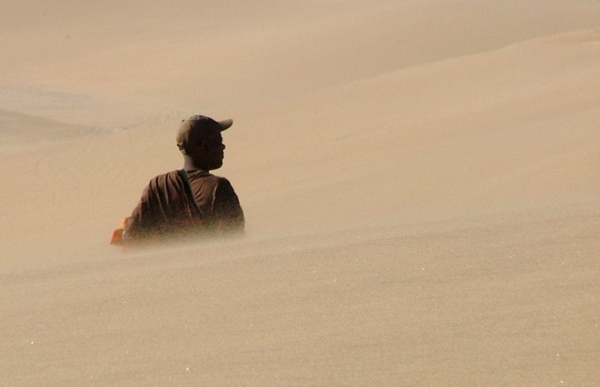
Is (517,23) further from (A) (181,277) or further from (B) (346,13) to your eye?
(A) (181,277)

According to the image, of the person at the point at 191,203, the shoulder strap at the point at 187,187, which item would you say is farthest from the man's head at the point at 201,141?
the shoulder strap at the point at 187,187

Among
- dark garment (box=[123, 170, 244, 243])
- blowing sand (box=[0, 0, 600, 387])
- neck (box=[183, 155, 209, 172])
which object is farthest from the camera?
neck (box=[183, 155, 209, 172])

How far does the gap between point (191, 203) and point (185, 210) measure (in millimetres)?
46

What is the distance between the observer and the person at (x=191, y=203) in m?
5.61

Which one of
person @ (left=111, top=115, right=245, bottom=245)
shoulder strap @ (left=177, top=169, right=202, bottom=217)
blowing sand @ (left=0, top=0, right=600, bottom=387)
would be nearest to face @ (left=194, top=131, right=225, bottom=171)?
person @ (left=111, top=115, right=245, bottom=245)

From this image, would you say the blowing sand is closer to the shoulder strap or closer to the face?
the shoulder strap

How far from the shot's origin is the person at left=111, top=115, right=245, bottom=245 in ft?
18.4

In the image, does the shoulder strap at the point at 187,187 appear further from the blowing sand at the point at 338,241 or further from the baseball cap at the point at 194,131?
the blowing sand at the point at 338,241

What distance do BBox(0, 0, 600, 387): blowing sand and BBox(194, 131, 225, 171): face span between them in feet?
1.61

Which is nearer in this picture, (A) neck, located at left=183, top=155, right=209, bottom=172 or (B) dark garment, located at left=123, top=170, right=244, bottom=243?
(B) dark garment, located at left=123, top=170, right=244, bottom=243

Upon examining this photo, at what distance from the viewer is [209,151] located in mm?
5707

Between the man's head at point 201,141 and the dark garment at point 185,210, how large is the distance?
3.3 inches

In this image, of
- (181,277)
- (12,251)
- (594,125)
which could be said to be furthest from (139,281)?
(594,125)

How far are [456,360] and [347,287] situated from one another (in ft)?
2.57
